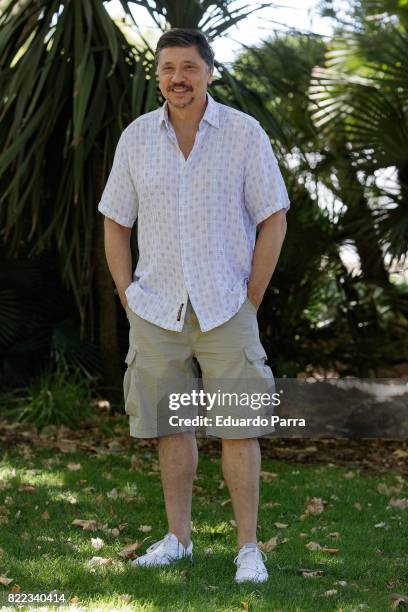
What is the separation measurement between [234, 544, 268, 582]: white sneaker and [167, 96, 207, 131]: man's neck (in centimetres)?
143

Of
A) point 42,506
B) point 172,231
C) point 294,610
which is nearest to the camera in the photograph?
point 294,610

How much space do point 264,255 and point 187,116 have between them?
536 millimetres

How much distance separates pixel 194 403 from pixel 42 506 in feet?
4.25

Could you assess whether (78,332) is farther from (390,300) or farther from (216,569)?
(216,569)

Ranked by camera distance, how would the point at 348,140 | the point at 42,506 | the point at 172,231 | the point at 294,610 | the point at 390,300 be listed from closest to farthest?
the point at 294,610
the point at 172,231
the point at 42,506
the point at 348,140
the point at 390,300

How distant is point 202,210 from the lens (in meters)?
3.26

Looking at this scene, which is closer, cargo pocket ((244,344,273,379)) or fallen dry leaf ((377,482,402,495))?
cargo pocket ((244,344,273,379))

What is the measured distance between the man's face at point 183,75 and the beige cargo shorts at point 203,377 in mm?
690

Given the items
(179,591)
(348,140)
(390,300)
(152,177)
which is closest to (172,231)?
(152,177)

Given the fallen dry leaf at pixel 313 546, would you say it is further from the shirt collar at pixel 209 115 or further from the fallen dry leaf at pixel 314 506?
the shirt collar at pixel 209 115

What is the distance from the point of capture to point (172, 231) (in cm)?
329

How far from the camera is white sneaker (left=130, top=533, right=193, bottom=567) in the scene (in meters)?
3.44

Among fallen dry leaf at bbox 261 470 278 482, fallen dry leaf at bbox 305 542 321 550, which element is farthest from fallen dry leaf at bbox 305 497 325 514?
fallen dry leaf at bbox 305 542 321 550

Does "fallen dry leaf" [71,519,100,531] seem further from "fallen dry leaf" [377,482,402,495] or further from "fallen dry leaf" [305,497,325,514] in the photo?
"fallen dry leaf" [377,482,402,495]
